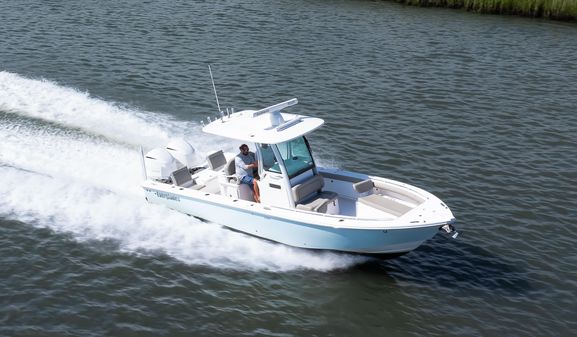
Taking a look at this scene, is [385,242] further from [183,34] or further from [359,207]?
[183,34]

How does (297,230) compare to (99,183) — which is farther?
(99,183)

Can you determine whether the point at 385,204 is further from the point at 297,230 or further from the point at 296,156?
the point at 296,156

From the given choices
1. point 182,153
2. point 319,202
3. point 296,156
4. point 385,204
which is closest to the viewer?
point 319,202

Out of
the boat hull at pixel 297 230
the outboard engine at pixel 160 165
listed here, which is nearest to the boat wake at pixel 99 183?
the boat hull at pixel 297 230

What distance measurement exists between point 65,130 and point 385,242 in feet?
41.0

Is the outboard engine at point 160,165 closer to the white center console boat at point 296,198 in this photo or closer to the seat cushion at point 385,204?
the white center console boat at point 296,198

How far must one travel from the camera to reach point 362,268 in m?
16.4

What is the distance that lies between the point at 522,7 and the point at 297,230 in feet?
103

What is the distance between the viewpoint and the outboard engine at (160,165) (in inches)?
734

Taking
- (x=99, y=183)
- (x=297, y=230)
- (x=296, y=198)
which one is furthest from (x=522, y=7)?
(x=99, y=183)

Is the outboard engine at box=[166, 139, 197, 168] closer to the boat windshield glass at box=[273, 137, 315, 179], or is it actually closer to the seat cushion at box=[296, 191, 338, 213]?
the boat windshield glass at box=[273, 137, 315, 179]

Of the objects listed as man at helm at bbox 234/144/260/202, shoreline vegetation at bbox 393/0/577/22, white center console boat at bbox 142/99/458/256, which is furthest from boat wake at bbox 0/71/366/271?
shoreline vegetation at bbox 393/0/577/22

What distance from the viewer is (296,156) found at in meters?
17.2

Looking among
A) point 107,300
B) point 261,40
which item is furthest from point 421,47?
point 107,300
